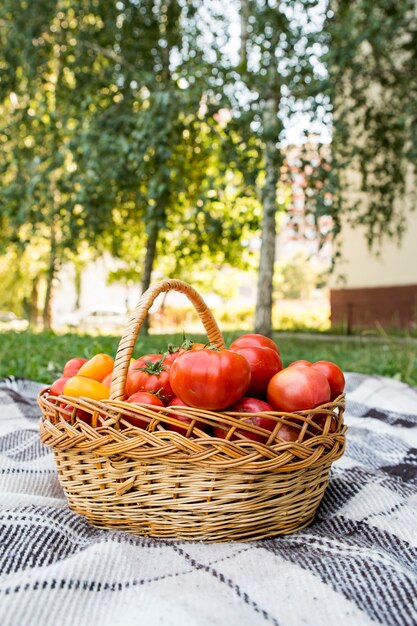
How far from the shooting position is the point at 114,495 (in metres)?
1.60

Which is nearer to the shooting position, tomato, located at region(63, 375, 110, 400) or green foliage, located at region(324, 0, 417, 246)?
tomato, located at region(63, 375, 110, 400)

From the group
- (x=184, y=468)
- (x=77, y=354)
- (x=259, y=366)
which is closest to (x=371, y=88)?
(x=77, y=354)

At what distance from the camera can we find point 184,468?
59.1 inches

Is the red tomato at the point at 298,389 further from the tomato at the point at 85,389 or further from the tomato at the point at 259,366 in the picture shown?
the tomato at the point at 85,389

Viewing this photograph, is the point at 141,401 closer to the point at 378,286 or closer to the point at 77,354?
the point at 77,354

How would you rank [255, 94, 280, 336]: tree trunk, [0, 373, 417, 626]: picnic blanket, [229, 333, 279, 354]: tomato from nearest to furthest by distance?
[0, 373, 417, 626]: picnic blanket < [229, 333, 279, 354]: tomato < [255, 94, 280, 336]: tree trunk

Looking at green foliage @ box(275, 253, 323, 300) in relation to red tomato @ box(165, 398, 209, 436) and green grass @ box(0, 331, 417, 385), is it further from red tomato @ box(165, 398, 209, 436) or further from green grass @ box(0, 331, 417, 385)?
red tomato @ box(165, 398, 209, 436)

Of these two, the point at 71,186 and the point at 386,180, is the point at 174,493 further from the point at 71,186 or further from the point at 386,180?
the point at 386,180

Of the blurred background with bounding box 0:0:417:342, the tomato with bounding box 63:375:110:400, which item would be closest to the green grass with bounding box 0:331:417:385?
the blurred background with bounding box 0:0:417:342

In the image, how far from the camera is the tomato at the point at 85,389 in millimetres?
1751

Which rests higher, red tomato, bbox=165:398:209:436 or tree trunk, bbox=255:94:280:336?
tree trunk, bbox=255:94:280:336

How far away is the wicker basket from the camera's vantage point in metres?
1.48

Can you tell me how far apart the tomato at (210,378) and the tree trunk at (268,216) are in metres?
5.13

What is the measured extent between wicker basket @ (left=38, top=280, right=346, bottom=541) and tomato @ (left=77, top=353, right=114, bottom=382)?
22 cm
